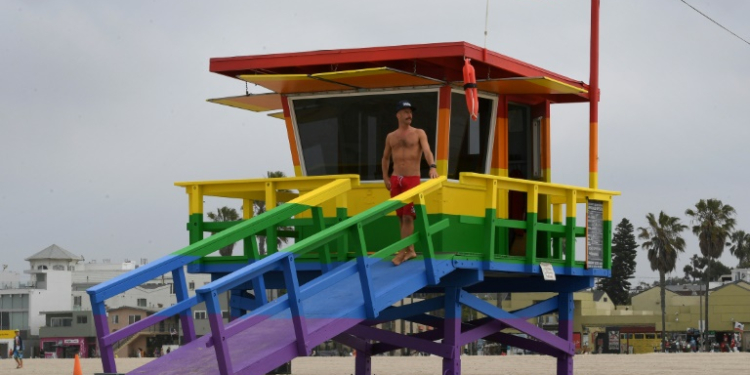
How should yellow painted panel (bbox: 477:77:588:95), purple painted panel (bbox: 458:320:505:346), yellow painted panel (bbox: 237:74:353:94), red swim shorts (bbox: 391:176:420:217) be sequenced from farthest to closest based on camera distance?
purple painted panel (bbox: 458:320:505:346), yellow painted panel (bbox: 477:77:588:95), yellow painted panel (bbox: 237:74:353:94), red swim shorts (bbox: 391:176:420:217)

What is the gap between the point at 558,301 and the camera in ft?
64.7

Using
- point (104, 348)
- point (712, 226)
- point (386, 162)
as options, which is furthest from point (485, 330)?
point (712, 226)

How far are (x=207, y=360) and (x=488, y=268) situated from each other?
14.4 ft

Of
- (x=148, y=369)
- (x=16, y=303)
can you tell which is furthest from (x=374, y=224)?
(x=16, y=303)

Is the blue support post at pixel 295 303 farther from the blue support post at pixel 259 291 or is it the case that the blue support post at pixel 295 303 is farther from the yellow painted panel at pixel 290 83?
the yellow painted panel at pixel 290 83

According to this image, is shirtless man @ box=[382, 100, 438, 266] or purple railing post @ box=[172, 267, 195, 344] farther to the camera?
shirtless man @ box=[382, 100, 438, 266]

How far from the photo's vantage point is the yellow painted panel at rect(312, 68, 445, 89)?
54.4 feet

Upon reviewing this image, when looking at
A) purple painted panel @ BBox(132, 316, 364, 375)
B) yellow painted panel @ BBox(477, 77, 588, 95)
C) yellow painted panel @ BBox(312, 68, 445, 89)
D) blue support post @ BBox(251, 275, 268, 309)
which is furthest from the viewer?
yellow painted panel @ BBox(477, 77, 588, 95)

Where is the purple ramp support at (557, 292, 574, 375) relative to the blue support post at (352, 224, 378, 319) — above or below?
below

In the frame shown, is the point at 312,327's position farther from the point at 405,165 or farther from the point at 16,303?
the point at 16,303

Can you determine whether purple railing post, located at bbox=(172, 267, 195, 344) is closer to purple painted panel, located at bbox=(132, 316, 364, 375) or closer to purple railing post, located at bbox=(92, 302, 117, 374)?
purple painted panel, located at bbox=(132, 316, 364, 375)

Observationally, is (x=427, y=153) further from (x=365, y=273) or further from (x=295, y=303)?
(x=295, y=303)

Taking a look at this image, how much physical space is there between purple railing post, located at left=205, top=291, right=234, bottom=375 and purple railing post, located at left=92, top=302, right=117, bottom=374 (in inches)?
60.0

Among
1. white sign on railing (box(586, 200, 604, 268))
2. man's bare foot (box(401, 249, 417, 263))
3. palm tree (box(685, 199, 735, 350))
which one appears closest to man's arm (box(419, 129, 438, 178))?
man's bare foot (box(401, 249, 417, 263))
